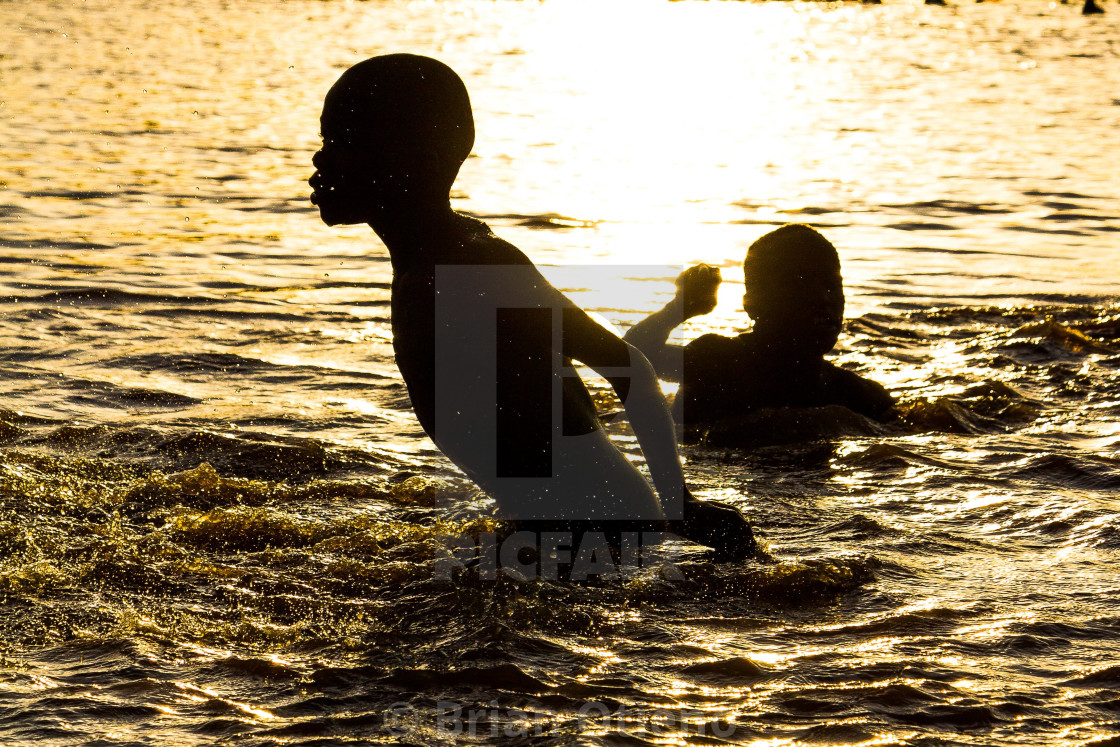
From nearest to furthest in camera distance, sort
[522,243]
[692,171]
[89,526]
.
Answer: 1. [89,526]
2. [522,243]
3. [692,171]

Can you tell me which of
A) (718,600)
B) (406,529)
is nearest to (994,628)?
(718,600)

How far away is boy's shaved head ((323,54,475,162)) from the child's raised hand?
3.48 ft

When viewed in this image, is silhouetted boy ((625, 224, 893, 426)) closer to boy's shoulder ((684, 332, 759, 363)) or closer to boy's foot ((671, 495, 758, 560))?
boy's shoulder ((684, 332, 759, 363))

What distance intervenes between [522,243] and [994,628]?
6498 millimetres

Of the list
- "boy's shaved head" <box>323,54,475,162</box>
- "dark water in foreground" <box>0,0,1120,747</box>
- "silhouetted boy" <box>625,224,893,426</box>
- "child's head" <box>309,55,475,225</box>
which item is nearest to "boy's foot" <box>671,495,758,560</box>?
"dark water in foreground" <box>0,0,1120,747</box>

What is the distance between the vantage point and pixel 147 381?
6.44 m

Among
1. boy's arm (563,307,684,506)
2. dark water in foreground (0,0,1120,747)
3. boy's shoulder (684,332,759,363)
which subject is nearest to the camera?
dark water in foreground (0,0,1120,747)

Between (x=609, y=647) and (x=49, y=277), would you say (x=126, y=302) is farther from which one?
(x=609, y=647)

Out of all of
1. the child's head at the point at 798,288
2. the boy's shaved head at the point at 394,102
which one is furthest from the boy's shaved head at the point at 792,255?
the boy's shaved head at the point at 394,102

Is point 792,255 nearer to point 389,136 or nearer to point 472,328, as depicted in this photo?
point 472,328

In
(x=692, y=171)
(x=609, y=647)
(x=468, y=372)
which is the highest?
(x=692, y=171)

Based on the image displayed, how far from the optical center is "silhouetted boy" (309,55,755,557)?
3.70 meters

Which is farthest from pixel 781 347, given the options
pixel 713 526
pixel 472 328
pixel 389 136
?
pixel 389 136

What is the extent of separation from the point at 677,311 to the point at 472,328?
44.0 inches
